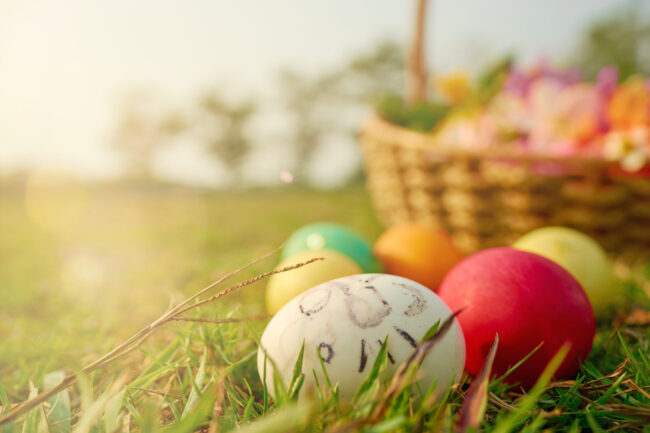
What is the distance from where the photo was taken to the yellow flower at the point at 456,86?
264 cm

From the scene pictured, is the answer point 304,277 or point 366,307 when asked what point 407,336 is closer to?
point 366,307

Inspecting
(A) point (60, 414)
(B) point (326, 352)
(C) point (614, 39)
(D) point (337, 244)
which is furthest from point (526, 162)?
(C) point (614, 39)

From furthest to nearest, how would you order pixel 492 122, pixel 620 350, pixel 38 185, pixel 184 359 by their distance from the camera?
1. pixel 38 185
2. pixel 492 122
3. pixel 620 350
4. pixel 184 359

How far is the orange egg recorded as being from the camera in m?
1.25

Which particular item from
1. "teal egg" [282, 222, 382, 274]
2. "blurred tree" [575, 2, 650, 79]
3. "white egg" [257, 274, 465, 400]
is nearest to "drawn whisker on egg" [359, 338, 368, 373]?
"white egg" [257, 274, 465, 400]

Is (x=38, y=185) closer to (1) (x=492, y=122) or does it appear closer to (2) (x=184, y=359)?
(1) (x=492, y=122)

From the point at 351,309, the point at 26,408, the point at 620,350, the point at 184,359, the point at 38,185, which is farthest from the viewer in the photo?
the point at 38,185

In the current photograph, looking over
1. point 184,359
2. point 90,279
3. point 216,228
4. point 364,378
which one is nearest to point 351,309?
point 364,378

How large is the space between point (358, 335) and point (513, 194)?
1190mm

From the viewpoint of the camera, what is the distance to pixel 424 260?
4.14 feet

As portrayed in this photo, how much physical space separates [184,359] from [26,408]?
0.83 feet

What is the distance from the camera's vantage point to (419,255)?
1.27 metres

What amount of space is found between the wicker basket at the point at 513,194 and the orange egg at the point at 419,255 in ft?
1.30

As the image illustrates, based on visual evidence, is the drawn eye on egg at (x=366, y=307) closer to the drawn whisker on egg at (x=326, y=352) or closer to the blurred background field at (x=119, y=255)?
the drawn whisker on egg at (x=326, y=352)
